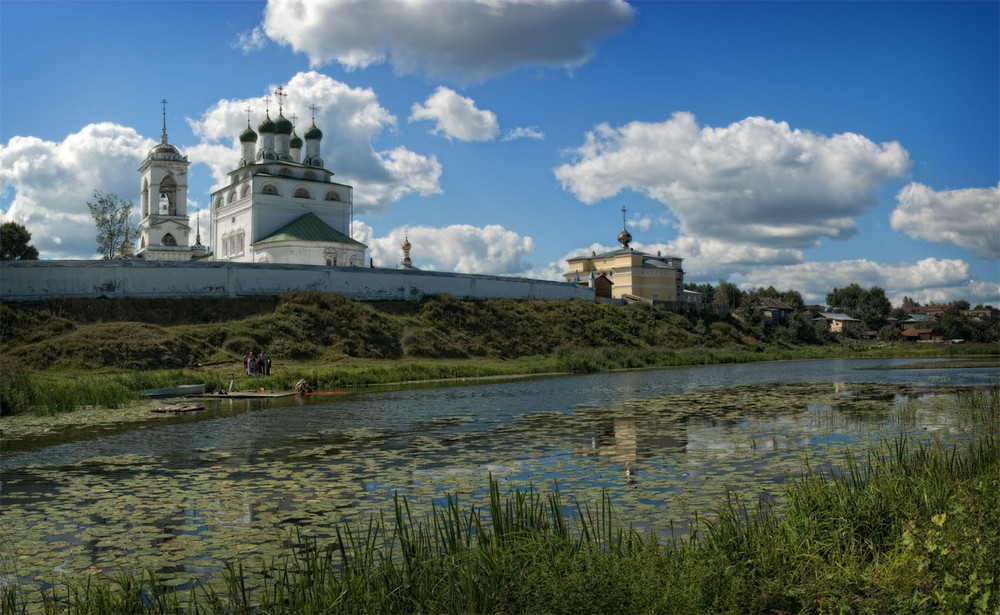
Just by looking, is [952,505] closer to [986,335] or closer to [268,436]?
[268,436]

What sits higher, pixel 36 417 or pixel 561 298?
pixel 561 298

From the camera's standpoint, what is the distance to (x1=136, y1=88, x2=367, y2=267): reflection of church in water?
52250 millimetres

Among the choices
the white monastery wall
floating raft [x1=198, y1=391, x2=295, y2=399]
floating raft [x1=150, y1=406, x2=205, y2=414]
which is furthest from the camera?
the white monastery wall

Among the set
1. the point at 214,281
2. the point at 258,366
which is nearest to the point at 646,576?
the point at 258,366

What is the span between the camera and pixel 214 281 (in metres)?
39.5

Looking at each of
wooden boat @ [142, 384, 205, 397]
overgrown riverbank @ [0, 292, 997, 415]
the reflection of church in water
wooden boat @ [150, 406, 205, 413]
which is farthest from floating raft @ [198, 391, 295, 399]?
the reflection of church in water

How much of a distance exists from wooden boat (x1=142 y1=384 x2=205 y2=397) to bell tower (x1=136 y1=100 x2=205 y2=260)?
149 feet

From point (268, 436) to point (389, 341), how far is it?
2396 centimetres

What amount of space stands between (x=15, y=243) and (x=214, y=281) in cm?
2645

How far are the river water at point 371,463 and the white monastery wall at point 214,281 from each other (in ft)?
62.8

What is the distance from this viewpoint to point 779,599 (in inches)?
217

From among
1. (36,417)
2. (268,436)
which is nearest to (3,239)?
(36,417)

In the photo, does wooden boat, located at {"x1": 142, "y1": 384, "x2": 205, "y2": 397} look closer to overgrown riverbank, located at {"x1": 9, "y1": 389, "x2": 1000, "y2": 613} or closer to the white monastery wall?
the white monastery wall

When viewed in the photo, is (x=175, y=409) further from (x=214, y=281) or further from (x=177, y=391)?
(x=214, y=281)
